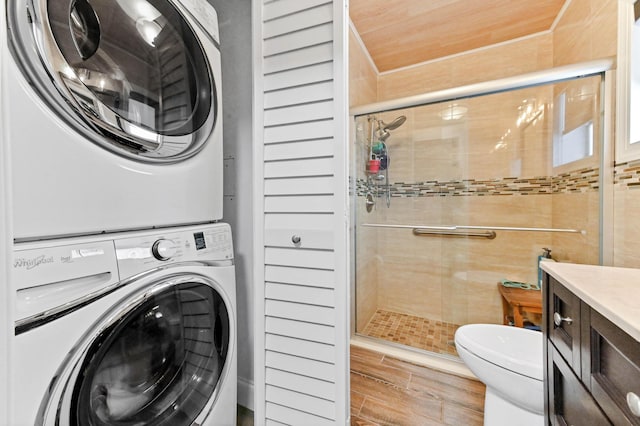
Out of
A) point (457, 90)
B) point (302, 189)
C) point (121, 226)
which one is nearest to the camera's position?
point (121, 226)

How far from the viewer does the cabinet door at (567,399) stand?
1.94 feet

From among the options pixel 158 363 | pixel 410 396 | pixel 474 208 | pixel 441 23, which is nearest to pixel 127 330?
pixel 158 363

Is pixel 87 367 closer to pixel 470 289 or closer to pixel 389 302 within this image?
pixel 389 302

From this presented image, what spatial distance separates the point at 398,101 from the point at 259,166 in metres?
1.29

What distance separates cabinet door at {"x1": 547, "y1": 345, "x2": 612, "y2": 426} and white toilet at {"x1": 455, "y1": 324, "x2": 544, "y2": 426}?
118mm

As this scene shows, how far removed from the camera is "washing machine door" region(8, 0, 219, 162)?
1.95 ft

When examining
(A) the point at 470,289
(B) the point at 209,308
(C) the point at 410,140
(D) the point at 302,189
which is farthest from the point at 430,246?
(B) the point at 209,308

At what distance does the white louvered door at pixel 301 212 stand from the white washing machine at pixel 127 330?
0.58 ft

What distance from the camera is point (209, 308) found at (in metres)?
0.97

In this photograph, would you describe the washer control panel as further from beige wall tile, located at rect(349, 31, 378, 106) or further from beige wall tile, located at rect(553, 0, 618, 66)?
beige wall tile, located at rect(553, 0, 618, 66)

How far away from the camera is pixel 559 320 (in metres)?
0.77

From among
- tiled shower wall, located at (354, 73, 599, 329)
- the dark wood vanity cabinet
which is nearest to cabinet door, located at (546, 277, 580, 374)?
the dark wood vanity cabinet

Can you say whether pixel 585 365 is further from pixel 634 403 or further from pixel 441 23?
pixel 441 23

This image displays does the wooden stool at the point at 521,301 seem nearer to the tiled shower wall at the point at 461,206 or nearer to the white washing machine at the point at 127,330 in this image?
the tiled shower wall at the point at 461,206
